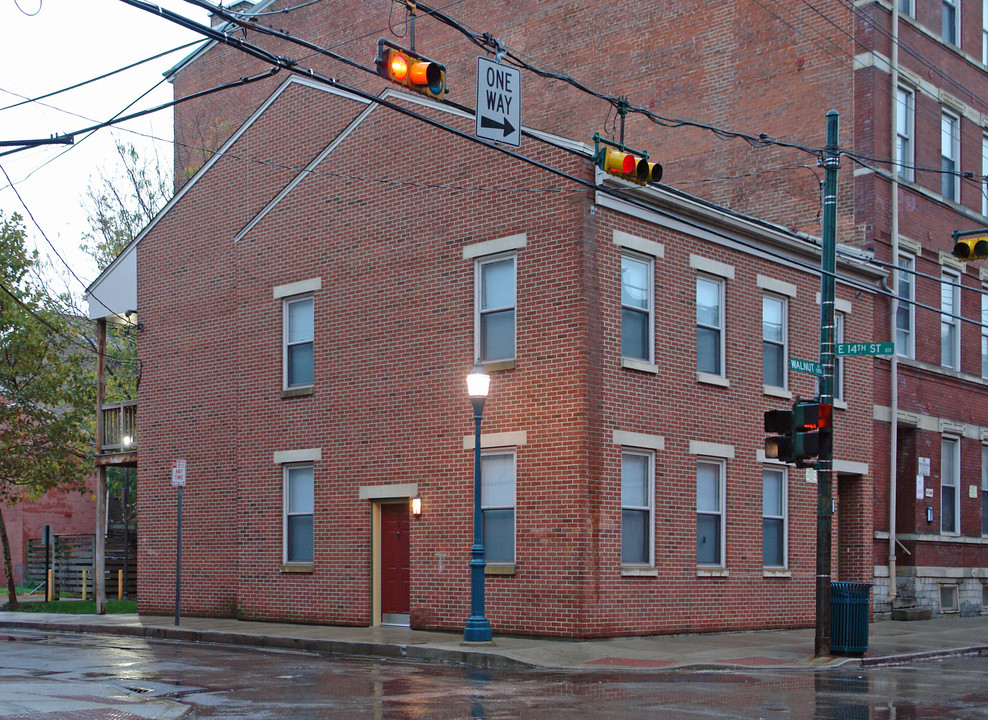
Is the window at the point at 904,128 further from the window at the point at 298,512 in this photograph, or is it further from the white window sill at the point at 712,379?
the window at the point at 298,512

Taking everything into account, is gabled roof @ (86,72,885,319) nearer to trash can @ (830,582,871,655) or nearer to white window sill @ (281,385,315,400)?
white window sill @ (281,385,315,400)

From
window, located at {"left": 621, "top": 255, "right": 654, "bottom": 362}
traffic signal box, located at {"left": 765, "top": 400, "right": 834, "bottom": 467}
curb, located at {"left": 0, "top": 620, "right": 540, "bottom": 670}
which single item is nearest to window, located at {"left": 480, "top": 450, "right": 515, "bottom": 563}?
window, located at {"left": 621, "top": 255, "right": 654, "bottom": 362}

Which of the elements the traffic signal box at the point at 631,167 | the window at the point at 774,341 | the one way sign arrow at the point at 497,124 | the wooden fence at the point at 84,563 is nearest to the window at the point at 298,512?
the window at the point at 774,341

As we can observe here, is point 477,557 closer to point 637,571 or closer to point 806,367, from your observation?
point 637,571

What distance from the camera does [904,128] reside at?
2692 centimetres

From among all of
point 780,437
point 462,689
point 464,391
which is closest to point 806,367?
point 780,437

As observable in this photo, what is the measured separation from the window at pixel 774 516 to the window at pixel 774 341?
67.8 inches

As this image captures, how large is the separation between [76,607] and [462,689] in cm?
1948

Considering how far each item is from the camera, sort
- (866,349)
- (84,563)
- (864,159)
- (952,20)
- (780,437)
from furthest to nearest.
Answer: (84,563) → (952,20) → (864,159) → (866,349) → (780,437)

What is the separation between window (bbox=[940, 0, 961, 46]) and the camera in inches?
1142

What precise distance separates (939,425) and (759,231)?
337 inches

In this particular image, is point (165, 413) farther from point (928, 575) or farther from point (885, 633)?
point (928, 575)

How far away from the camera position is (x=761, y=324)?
22.0 m

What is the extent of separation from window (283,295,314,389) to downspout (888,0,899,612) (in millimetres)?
11869
